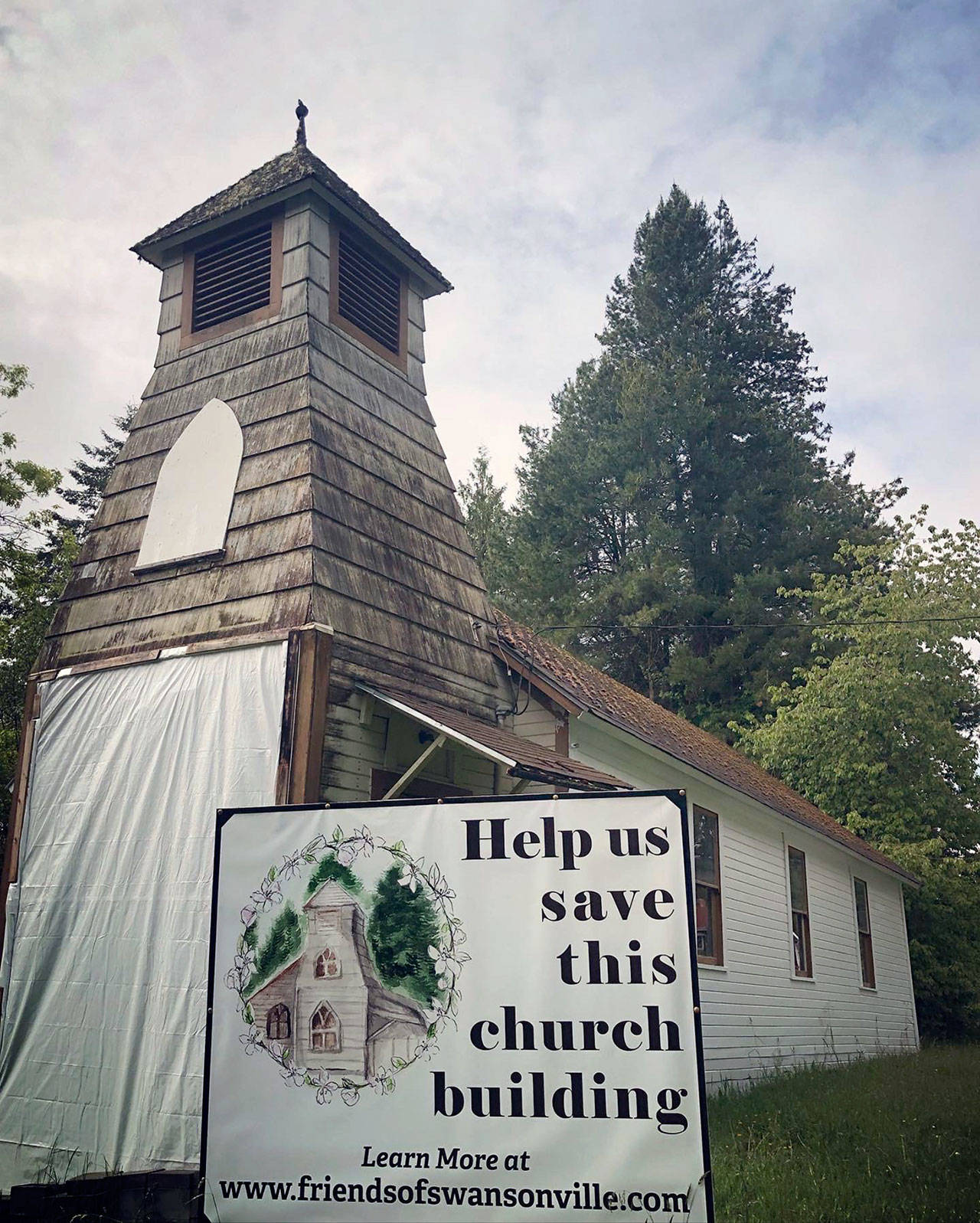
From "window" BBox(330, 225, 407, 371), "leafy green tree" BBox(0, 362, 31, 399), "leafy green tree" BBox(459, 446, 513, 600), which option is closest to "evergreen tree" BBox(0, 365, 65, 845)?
"leafy green tree" BBox(0, 362, 31, 399)

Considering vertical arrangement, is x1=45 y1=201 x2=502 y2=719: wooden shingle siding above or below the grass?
above

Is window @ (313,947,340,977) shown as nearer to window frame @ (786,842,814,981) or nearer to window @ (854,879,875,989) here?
window frame @ (786,842,814,981)

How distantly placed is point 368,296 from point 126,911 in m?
6.80

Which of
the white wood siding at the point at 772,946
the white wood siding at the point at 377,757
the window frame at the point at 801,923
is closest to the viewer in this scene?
the white wood siding at the point at 377,757

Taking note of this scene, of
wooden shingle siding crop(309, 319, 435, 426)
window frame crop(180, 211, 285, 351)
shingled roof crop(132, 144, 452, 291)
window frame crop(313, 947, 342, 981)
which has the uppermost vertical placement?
shingled roof crop(132, 144, 452, 291)

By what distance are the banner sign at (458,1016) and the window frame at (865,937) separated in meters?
15.7

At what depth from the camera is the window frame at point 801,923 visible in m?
16.0

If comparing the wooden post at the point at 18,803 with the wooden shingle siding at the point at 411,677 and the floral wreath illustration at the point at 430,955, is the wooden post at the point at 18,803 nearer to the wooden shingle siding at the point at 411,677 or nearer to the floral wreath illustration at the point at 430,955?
the wooden shingle siding at the point at 411,677

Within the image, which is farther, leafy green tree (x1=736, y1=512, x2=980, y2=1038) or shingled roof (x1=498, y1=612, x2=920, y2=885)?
leafy green tree (x1=736, y1=512, x2=980, y2=1038)

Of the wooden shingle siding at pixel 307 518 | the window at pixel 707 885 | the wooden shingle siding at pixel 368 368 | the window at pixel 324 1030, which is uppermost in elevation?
the wooden shingle siding at pixel 368 368

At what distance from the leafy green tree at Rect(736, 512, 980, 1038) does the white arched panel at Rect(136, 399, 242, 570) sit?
15.7 m

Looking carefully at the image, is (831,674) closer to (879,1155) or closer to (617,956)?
(879,1155)

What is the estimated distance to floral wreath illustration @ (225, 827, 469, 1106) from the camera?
15.9ft

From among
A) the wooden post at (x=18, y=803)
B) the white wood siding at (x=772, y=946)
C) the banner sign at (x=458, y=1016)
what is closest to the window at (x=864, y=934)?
the white wood siding at (x=772, y=946)
